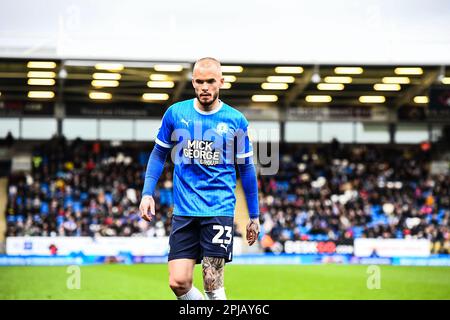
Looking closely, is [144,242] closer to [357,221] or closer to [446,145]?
[357,221]

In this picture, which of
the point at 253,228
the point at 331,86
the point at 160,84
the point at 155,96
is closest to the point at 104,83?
the point at 160,84

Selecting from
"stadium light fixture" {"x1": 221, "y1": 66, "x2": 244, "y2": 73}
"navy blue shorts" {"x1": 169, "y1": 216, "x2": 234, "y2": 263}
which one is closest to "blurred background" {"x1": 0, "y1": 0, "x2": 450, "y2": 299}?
"stadium light fixture" {"x1": 221, "y1": 66, "x2": 244, "y2": 73}

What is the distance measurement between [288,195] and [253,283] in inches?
699

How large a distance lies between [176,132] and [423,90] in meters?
31.8

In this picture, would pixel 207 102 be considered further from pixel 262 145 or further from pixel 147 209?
Result: pixel 262 145

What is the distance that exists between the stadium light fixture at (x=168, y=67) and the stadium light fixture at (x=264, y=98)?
7421mm

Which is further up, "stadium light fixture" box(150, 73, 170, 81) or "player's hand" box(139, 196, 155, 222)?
"stadium light fixture" box(150, 73, 170, 81)

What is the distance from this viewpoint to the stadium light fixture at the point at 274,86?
36.7m

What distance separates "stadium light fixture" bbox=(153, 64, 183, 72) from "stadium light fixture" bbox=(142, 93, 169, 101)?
5221 mm

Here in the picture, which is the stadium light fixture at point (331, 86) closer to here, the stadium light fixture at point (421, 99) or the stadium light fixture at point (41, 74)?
the stadium light fixture at point (421, 99)

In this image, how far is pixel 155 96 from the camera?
127ft

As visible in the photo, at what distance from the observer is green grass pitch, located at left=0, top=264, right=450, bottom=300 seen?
1595 centimetres

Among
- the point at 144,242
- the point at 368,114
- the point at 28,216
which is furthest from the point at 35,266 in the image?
the point at 368,114

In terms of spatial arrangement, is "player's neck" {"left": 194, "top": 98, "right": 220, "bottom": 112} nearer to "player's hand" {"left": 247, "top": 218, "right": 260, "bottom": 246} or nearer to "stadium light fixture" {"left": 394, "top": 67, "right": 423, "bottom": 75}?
"player's hand" {"left": 247, "top": 218, "right": 260, "bottom": 246}
